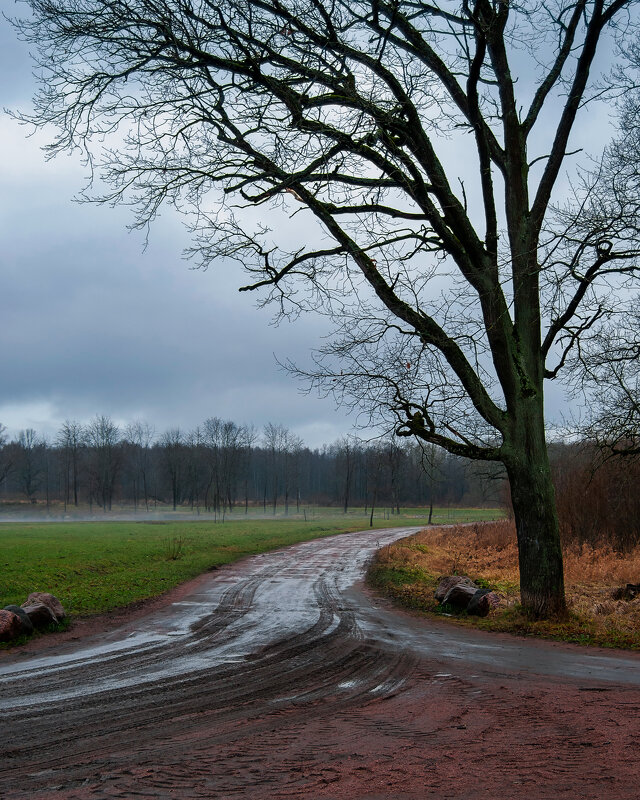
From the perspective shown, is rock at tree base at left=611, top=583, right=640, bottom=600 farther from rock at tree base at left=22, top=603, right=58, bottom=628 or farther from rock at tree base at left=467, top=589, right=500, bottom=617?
rock at tree base at left=22, top=603, right=58, bottom=628

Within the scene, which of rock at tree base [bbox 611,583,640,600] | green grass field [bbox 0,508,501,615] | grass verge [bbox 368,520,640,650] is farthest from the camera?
green grass field [bbox 0,508,501,615]

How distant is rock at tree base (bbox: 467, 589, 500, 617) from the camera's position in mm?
13594

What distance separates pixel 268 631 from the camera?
11430mm

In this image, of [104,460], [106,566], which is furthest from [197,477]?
[106,566]

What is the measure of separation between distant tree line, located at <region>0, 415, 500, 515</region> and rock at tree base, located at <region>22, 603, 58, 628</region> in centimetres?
5565

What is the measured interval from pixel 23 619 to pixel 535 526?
897 centimetres

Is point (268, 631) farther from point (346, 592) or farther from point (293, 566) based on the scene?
point (293, 566)

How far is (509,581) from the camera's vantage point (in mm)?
20203

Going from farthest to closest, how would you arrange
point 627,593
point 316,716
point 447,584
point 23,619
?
point 447,584, point 627,593, point 23,619, point 316,716

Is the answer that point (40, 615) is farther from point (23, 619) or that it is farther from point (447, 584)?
Answer: point (447, 584)

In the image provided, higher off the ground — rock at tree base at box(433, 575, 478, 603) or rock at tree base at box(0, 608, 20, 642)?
rock at tree base at box(0, 608, 20, 642)

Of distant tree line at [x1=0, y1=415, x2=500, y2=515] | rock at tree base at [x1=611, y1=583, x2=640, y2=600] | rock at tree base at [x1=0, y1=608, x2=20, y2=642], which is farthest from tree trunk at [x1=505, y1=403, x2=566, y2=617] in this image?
distant tree line at [x1=0, y1=415, x2=500, y2=515]

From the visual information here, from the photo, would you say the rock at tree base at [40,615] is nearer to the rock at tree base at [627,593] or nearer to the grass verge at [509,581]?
the grass verge at [509,581]

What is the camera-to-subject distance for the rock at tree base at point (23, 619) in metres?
10.6
